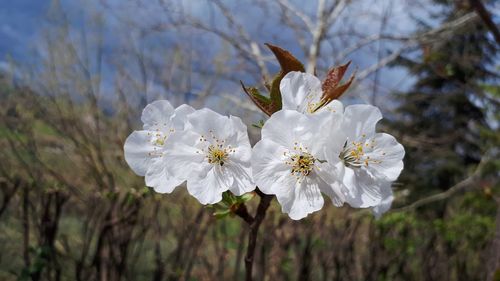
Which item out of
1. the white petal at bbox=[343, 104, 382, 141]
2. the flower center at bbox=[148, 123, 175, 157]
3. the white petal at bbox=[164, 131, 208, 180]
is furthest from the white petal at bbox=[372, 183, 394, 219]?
the flower center at bbox=[148, 123, 175, 157]

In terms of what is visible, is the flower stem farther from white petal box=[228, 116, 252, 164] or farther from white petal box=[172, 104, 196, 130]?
white petal box=[172, 104, 196, 130]

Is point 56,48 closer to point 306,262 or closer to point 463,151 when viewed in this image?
point 306,262

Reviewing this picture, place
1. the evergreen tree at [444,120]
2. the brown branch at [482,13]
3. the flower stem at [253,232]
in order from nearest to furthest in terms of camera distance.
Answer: the flower stem at [253,232] < the brown branch at [482,13] < the evergreen tree at [444,120]

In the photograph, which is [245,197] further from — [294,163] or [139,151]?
[139,151]

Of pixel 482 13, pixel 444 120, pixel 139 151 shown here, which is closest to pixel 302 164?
pixel 139 151

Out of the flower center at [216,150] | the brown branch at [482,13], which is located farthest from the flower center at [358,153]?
the brown branch at [482,13]

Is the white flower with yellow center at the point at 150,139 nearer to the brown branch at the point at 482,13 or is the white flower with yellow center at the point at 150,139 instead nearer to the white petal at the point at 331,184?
the white petal at the point at 331,184
